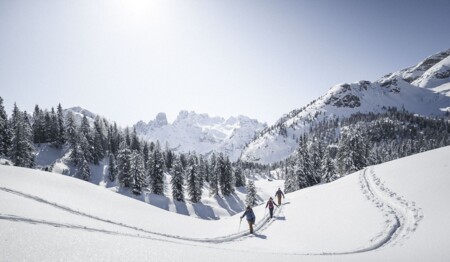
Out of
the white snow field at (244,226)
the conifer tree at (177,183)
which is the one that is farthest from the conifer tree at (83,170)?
the white snow field at (244,226)

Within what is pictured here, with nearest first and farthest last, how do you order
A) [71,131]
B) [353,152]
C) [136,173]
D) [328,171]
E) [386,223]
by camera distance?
[386,223]
[353,152]
[328,171]
[136,173]
[71,131]

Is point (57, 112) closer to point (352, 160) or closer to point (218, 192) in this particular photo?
point (218, 192)

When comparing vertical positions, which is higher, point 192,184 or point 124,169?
point 124,169

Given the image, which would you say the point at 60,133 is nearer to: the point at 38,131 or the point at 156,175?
the point at 38,131

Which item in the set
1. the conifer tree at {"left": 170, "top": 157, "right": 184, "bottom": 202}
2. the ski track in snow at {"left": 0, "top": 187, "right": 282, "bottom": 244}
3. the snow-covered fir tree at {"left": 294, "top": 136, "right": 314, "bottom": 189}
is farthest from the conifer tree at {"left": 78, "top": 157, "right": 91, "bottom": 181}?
the ski track in snow at {"left": 0, "top": 187, "right": 282, "bottom": 244}

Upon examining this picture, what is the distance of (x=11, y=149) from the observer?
182 feet

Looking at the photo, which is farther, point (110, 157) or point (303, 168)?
point (110, 157)

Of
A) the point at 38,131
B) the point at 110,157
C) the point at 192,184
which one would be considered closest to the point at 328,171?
the point at 192,184

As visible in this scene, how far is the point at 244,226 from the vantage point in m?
20.7

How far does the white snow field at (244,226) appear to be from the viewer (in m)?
7.07

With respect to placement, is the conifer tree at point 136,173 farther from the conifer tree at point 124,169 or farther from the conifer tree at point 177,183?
the conifer tree at point 177,183

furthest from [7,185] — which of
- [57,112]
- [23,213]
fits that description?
[57,112]

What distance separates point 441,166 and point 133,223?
25.7 metres

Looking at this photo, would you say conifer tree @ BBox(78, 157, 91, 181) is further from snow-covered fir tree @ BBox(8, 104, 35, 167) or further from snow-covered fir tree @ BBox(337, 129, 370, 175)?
snow-covered fir tree @ BBox(337, 129, 370, 175)
